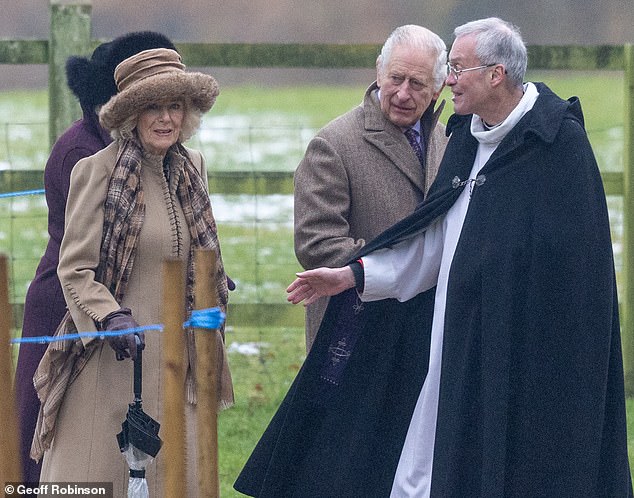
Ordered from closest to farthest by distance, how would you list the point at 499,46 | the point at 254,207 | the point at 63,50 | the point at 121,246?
the point at 499,46, the point at 121,246, the point at 63,50, the point at 254,207

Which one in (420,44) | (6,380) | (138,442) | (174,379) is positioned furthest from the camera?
(420,44)

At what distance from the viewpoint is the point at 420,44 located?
4.85 meters

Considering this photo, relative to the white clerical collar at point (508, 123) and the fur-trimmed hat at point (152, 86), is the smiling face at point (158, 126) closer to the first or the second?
the fur-trimmed hat at point (152, 86)

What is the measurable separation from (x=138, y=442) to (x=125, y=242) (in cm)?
66

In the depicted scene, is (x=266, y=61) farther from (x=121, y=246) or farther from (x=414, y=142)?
(x=121, y=246)

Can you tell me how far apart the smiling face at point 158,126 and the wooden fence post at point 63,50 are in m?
2.32

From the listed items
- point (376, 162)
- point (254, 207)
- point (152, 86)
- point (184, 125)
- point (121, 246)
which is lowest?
point (121, 246)

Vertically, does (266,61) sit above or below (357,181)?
above

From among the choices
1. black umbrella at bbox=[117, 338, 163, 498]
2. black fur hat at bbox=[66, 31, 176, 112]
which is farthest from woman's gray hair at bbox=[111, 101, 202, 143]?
black umbrella at bbox=[117, 338, 163, 498]

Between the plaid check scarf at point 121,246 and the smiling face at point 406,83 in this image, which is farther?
the smiling face at point 406,83

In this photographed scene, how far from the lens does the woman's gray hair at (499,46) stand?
4344 millimetres

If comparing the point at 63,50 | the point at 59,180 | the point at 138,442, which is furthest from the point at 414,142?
the point at 63,50

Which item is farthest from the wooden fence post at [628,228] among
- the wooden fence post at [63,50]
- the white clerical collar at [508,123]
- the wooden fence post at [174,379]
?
the wooden fence post at [174,379]

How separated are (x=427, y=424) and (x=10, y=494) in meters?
1.69
